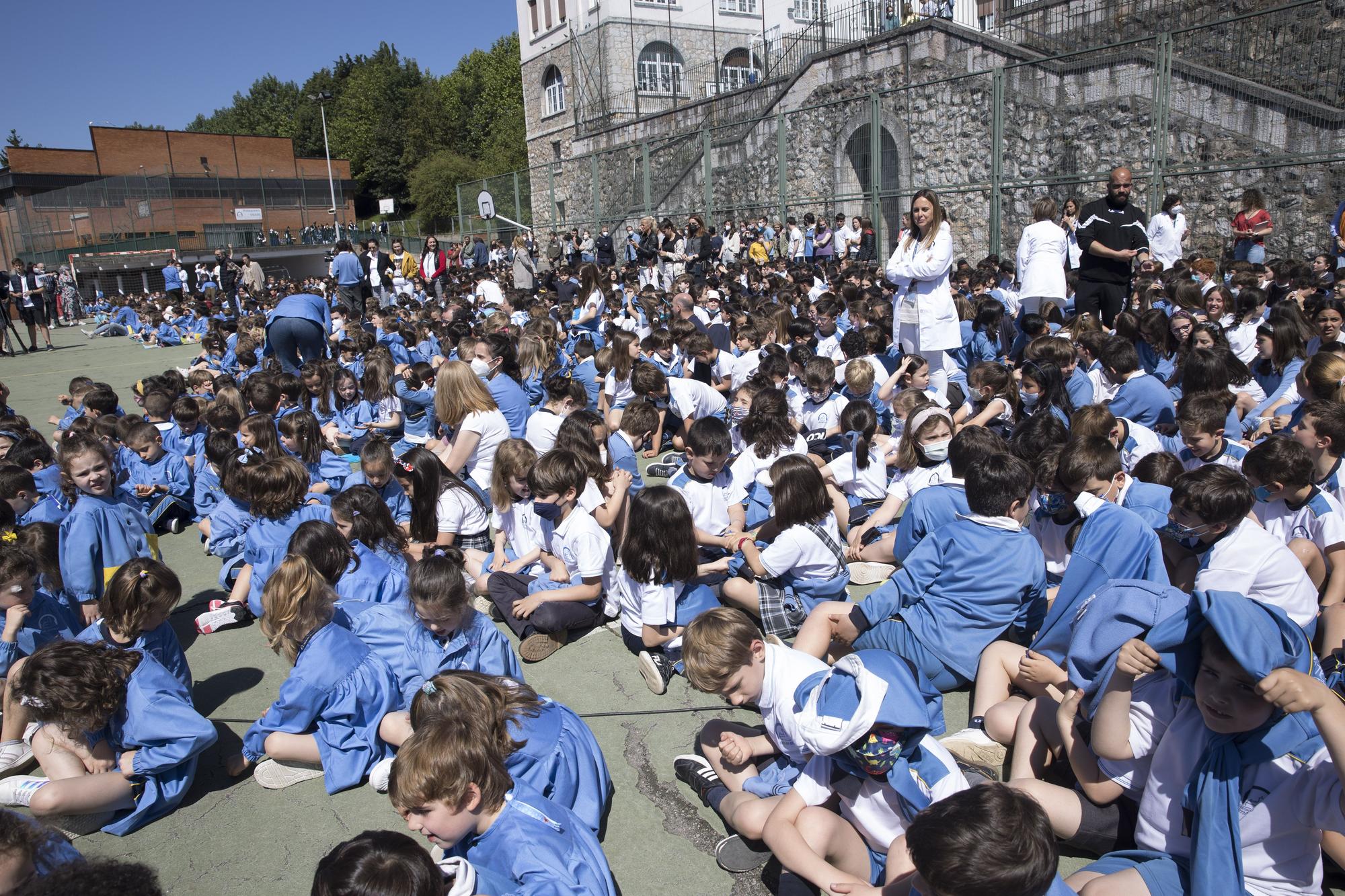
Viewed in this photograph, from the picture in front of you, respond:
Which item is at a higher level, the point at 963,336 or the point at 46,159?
the point at 46,159

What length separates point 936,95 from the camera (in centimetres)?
1688

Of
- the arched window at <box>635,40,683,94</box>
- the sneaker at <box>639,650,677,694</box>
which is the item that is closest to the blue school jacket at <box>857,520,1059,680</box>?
the sneaker at <box>639,650,677,694</box>

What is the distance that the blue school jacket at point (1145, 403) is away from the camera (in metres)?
5.52

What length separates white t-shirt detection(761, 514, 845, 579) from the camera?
402 cm

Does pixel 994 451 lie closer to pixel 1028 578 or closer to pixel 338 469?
pixel 1028 578

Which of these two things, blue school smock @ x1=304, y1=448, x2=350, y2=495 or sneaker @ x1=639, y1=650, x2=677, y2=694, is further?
blue school smock @ x1=304, y1=448, x2=350, y2=495

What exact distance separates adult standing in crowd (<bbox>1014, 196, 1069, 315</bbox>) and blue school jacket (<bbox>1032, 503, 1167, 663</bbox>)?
5.33 m

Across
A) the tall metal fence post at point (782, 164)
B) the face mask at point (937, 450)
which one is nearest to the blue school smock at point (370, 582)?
the face mask at point (937, 450)

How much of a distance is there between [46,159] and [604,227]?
36.3 meters

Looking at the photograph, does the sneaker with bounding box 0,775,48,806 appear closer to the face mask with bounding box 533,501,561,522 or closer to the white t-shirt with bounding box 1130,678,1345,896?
the face mask with bounding box 533,501,561,522

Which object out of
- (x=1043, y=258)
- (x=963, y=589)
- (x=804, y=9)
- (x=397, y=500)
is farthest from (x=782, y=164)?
(x=804, y=9)

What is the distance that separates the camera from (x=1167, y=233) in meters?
11.1

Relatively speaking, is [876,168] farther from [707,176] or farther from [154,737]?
[154,737]

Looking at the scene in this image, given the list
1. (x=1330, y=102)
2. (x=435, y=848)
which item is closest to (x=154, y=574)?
(x=435, y=848)
